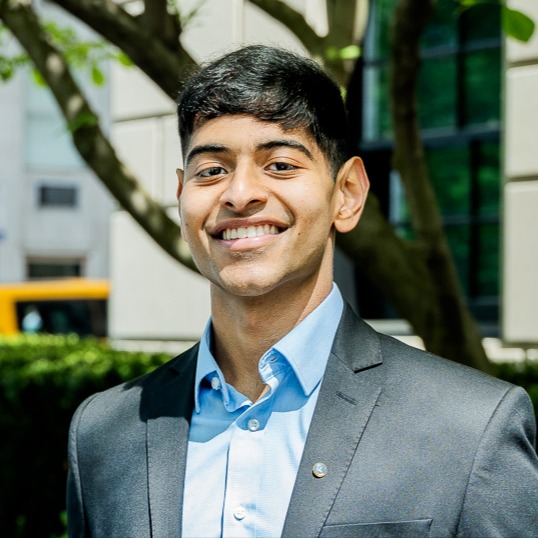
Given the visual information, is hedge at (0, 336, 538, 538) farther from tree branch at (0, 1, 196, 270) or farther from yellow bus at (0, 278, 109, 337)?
yellow bus at (0, 278, 109, 337)

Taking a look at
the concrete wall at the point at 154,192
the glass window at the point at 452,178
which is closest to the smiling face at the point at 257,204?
the glass window at the point at 452,178

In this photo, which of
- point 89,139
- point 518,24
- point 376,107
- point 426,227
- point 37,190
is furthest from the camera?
point 37,190

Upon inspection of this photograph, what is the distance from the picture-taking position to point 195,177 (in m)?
2.33

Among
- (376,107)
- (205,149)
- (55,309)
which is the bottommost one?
(55,309)

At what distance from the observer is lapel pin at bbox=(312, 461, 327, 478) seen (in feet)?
7.06

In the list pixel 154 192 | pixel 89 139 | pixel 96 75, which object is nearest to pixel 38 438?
pixel 96 75

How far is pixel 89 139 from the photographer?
15.7 ft

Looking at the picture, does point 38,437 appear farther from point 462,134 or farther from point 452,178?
point 462,134

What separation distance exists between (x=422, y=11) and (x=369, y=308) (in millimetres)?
4307

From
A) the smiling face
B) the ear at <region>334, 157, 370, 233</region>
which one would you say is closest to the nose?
the smiling face

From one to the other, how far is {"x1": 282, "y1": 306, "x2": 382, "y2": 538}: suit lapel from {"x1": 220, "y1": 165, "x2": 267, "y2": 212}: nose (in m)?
0.40

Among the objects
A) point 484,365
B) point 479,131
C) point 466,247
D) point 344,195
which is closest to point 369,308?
point 466,247

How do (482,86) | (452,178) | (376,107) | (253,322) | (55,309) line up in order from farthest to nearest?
(55,309)
(376,107)
(452,178)
(482,86)
(253,322)

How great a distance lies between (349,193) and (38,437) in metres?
4.72
